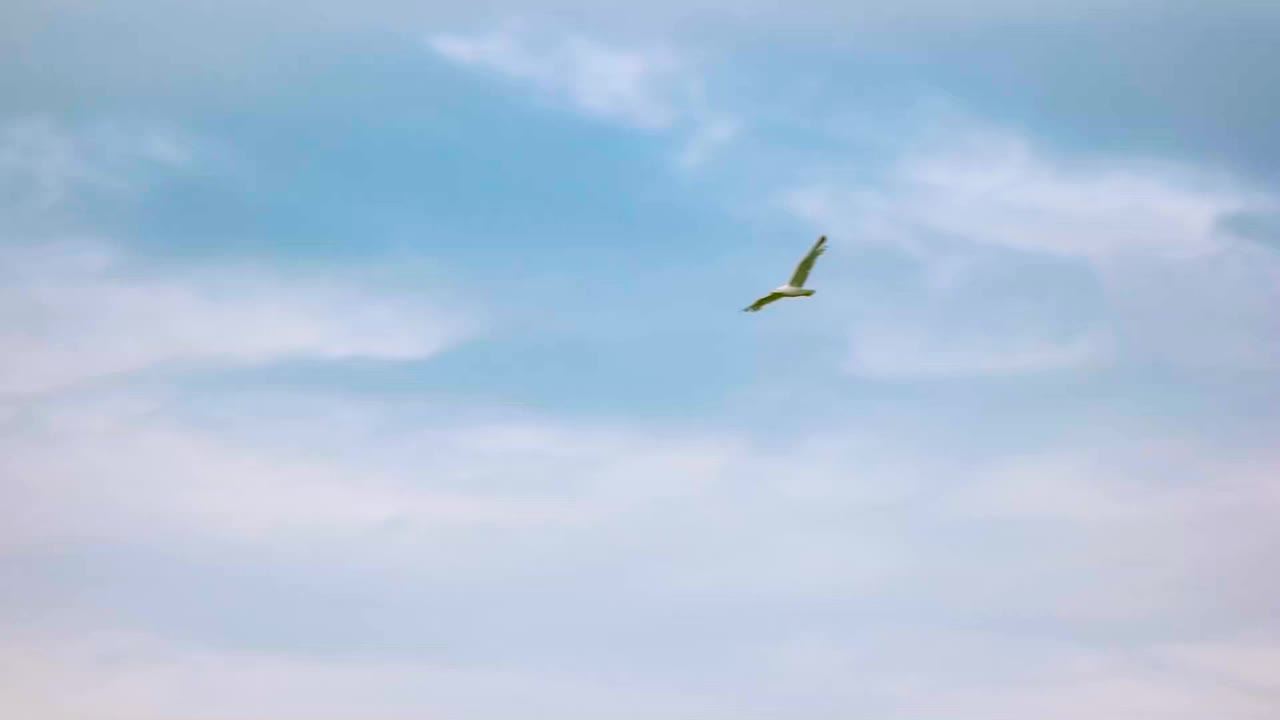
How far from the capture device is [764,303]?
418 ft

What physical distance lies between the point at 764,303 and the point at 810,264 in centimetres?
935

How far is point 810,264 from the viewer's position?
131125 millimetres
